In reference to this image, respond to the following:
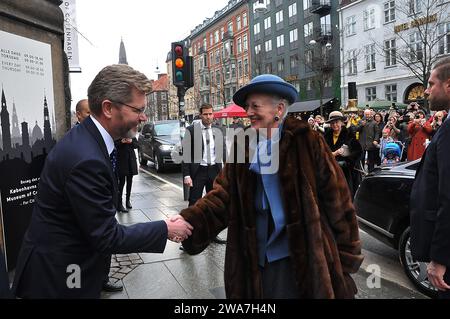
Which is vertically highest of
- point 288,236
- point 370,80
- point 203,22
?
point 203,22

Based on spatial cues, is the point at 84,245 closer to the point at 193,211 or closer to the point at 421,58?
the point at 193,211

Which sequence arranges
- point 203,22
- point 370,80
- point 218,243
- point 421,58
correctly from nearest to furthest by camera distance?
point 218,243 → point 421,58 → point 370,80 → point 203,22

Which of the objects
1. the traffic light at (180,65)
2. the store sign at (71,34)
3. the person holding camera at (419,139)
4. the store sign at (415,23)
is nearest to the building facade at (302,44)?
the store sign at (415,23)

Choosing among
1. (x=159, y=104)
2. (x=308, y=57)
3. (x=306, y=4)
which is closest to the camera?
(x=308, y=57)

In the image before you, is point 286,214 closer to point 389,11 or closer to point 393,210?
point 393,210

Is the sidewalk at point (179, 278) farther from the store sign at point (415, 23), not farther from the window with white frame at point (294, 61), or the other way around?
the window with white frame at point (294, 61)

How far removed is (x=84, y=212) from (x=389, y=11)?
3549cm

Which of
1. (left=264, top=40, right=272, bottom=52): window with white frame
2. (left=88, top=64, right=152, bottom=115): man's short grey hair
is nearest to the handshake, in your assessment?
(left=88, top=64, right=152, bottom=115): man's short grey hair

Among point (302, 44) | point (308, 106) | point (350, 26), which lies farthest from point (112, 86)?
point (302, 44)

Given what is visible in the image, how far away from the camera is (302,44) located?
1764 inches

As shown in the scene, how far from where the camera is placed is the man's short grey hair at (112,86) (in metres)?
2.10

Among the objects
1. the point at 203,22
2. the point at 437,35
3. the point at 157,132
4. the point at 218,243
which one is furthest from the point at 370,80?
the point at 203,22

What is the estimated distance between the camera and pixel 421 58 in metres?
26.6

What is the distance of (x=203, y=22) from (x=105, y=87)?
85.4m
